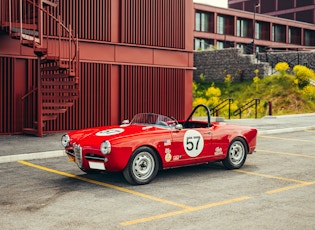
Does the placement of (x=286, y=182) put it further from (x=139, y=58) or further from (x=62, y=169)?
(x=139, y=58)

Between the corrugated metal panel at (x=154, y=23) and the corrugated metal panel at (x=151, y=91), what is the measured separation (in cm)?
121

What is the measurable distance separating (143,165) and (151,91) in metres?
11.7

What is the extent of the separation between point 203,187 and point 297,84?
2631 cm

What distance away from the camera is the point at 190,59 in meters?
21.2

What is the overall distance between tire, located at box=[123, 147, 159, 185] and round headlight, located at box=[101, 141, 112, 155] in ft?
1.42

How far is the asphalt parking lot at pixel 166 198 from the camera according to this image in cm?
589

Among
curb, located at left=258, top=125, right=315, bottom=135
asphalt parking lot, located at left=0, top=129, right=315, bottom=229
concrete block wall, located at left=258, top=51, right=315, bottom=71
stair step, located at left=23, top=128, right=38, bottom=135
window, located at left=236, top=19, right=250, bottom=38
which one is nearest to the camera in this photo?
asphalt parking lot, located at left=0, top=129, right=315, bottom=229

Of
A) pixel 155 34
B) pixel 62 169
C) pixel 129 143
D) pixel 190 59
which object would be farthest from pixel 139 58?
pixel 129 143

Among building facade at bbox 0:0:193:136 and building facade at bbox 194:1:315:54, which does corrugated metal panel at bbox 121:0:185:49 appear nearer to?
building facade at bbox 0:0:193:136

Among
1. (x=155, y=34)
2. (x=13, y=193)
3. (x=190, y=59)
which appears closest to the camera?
(x=13, y=193)

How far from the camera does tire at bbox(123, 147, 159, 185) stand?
7.95 m

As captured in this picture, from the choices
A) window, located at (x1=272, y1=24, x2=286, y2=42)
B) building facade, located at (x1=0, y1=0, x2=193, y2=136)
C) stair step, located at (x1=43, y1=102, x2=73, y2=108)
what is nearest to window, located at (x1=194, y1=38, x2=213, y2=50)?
window, located at (x1=272, y1=24, x2=286, y2=42)

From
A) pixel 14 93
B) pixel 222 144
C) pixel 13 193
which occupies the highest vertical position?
pixel 14 93

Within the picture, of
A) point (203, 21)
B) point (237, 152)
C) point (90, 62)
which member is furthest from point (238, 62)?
point (237, 152)
